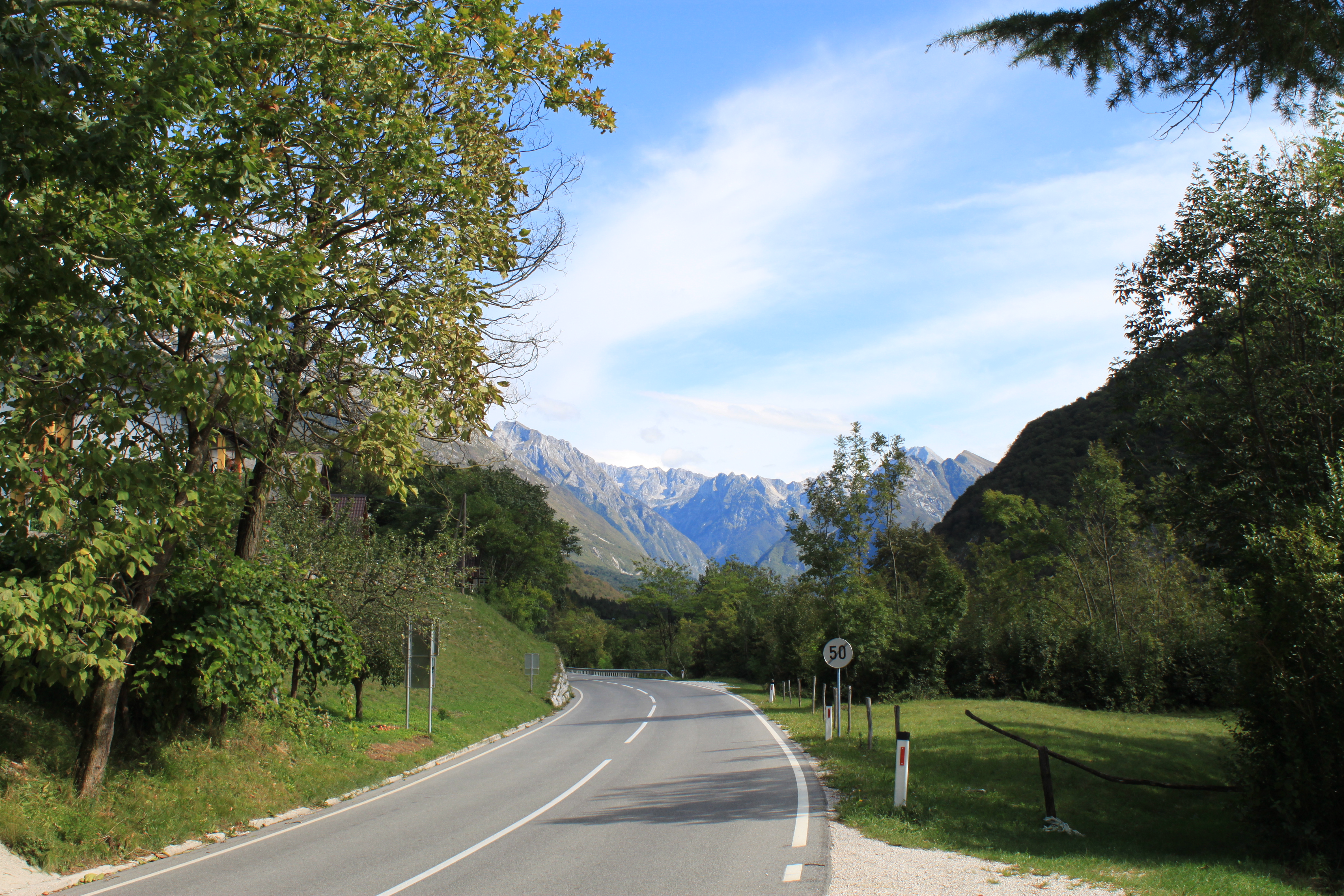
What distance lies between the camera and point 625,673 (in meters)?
77.5

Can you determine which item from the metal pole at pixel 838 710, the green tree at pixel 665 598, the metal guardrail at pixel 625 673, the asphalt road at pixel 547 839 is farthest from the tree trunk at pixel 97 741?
the green tree at pixel 665 598

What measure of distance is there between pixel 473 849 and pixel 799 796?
518 centimetres

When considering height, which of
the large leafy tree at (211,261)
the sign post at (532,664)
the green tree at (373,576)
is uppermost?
the large leafy tree at (211,261)

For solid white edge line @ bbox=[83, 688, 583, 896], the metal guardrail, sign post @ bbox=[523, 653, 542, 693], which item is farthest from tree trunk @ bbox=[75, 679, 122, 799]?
the metal guardrail

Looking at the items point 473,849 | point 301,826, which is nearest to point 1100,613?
point 473,849

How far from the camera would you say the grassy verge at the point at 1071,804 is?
790 cm

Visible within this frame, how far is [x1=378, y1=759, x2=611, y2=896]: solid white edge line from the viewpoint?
23.1 ft

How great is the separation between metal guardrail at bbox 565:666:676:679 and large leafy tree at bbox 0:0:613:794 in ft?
219

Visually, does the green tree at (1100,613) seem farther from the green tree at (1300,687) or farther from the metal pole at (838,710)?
the green tree at (1300,687)

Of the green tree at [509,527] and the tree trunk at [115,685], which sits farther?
the green tree at [509,527]

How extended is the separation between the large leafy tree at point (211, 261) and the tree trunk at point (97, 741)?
0.09 ft

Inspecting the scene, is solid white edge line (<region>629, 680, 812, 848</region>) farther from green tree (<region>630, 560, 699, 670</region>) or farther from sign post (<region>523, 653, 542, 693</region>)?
green tree (<region>630, 560, 699, 670</region>)

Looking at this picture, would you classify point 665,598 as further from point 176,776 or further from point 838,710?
point 176,776

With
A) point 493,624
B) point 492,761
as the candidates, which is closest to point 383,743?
point 492,761
